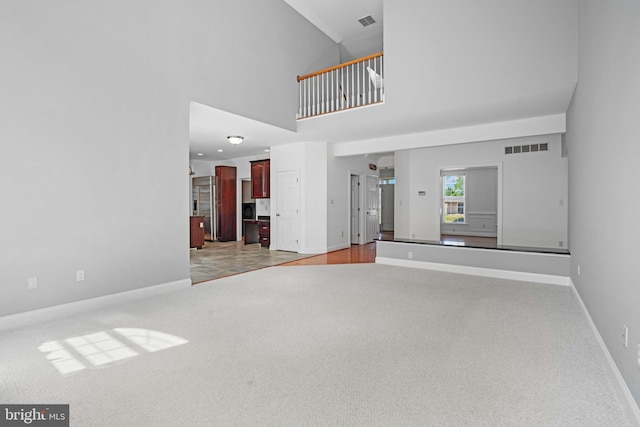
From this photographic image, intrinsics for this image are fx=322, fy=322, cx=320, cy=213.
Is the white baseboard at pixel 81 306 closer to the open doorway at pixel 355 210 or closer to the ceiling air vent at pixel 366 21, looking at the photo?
the open doorway at pixel 355 210

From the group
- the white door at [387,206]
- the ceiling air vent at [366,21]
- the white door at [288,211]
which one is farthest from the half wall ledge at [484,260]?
the white door at [387,206]

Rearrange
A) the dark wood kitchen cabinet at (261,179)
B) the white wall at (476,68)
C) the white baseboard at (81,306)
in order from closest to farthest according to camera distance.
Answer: the white baseboard at (81,306) < the white wall at (476,68) < the dark wood kitchen cabinet at (261,179)

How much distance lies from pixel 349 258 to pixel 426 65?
389cm

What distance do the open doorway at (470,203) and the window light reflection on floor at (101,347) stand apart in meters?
9.11

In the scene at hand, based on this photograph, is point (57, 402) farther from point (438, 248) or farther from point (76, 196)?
point (438, 248)

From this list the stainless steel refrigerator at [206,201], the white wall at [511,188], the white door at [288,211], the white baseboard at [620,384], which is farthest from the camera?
the stainless steel refrigerator at [206,201]

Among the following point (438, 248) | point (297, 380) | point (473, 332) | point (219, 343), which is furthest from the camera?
point (438, 248)

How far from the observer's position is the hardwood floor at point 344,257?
6449mm

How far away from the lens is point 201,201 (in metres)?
10.4

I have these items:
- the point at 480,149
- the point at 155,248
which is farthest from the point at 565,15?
the point at 155,248

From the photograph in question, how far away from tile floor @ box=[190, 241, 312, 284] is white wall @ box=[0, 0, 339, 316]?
92 centimetres

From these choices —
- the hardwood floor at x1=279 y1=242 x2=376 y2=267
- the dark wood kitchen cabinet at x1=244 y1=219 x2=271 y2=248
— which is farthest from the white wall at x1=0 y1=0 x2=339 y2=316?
the dark wood kitchen cabinet at x1=244 y1=219 x2=271 y2=248

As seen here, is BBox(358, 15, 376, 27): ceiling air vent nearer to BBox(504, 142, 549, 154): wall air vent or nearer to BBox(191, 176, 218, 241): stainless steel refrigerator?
BBox(504, 142, 549, 154): wall air vent

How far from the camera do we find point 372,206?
9.73 m
